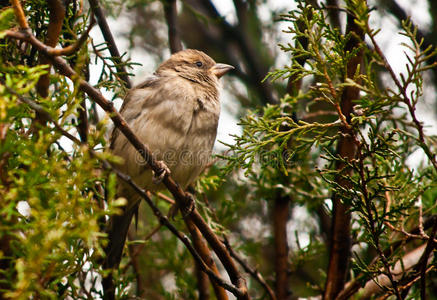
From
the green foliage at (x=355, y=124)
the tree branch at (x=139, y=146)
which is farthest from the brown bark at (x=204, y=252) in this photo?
the green foliage at (x=355, y=124)

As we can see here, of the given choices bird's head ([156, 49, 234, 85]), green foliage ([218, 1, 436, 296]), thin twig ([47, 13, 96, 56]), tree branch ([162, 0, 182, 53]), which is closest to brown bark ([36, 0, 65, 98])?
thin twig ([47, 13, 96, 56])

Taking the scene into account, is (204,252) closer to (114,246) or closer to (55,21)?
(114,246)

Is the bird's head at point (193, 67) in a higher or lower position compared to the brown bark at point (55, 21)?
higher

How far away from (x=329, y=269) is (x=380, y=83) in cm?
309

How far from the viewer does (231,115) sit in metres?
6.21

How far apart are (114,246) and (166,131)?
1.04m

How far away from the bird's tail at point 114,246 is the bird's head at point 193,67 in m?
1.48

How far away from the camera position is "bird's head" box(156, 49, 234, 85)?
488cm

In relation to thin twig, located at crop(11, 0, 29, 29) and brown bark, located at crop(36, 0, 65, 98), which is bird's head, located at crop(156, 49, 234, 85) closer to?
brown bark, located at crop(36, 0, 65, 98)

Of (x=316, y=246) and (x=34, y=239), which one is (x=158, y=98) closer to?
(x=316, y=246)

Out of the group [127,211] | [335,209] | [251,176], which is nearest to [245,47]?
[251,176]

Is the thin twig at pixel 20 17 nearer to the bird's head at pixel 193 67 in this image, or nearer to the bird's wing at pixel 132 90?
the bird's wing at pixel 132 90

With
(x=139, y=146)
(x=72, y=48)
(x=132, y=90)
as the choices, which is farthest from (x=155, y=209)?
(x=132, y=90)

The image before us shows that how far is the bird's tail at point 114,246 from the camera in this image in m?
3.68
